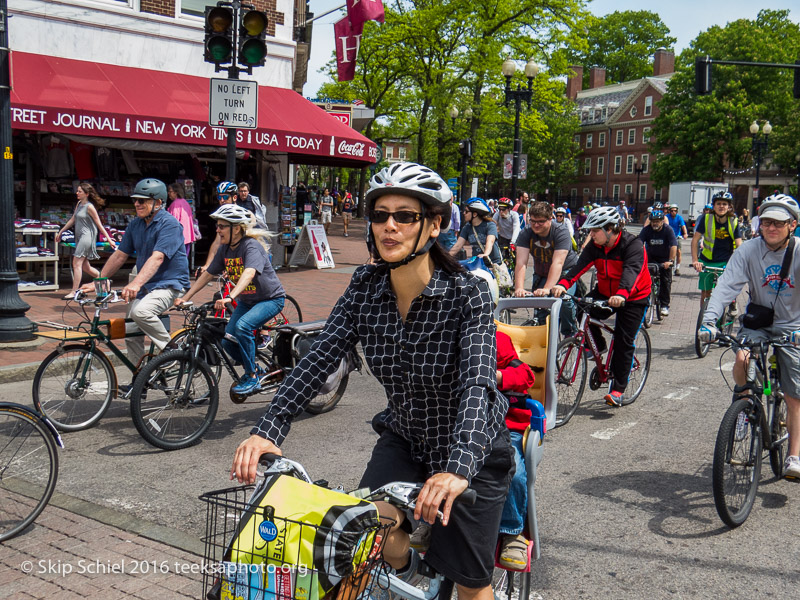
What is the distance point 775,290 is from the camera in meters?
5.07

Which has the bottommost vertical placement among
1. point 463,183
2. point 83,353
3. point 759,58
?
point 83,353

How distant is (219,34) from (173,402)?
15.7 ft

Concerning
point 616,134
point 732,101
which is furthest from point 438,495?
point 616,134

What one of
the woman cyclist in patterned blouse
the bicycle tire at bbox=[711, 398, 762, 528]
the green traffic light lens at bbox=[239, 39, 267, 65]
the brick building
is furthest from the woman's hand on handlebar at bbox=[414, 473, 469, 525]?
the brick building

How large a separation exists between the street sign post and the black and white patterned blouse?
22.9 feet

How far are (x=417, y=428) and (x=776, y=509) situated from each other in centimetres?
341

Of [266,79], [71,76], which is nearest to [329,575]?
[71,76]

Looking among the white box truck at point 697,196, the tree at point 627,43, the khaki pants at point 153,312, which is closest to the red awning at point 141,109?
the khaki pants at point 153,312

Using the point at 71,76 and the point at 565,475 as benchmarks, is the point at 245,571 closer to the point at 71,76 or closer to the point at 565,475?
the point at 565,475

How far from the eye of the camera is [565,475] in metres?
5.45

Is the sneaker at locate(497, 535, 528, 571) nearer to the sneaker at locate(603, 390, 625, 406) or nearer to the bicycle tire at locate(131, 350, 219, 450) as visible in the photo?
the bicycle tire at locate(131, 350, 219, 450)

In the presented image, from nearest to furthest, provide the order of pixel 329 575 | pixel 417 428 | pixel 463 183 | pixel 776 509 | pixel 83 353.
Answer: pixel 329 575 < pixel 417 428 < pixel 776 509 < pixel 83 353 < pixel 463 183

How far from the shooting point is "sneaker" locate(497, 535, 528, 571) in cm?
268

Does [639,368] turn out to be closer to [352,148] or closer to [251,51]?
[251,51]
